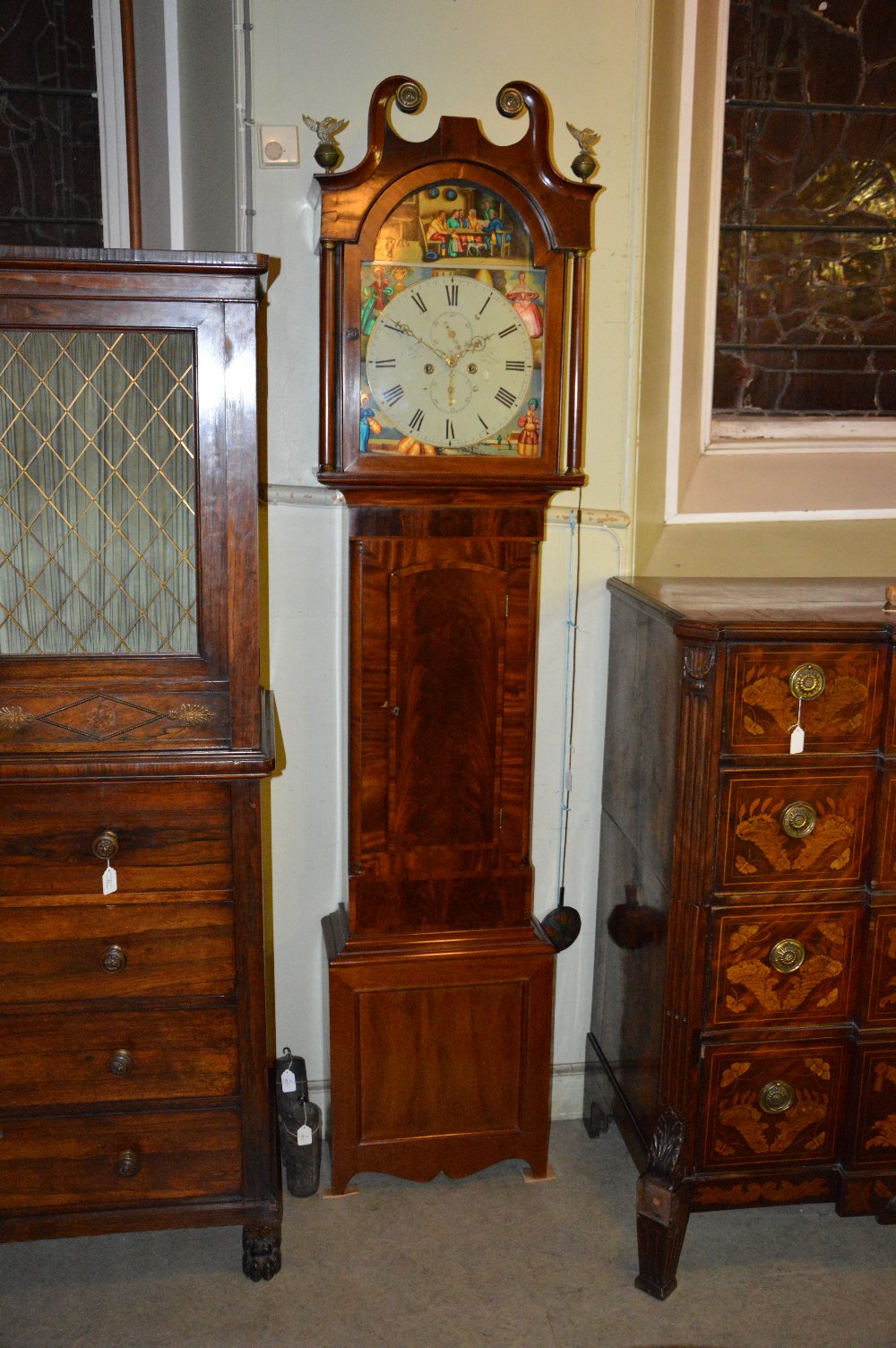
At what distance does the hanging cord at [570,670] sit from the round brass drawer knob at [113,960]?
1.05 metres

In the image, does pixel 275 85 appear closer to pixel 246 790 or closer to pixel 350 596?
pixel 350 596

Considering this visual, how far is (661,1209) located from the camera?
6.90 ft

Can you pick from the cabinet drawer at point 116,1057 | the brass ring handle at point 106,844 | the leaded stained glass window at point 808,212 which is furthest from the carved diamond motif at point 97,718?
the leaded stained glass window at point 808,212

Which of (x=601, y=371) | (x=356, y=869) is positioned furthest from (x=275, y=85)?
(x=356, y=869)

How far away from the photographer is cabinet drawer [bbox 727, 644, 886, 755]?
1980 millimetres

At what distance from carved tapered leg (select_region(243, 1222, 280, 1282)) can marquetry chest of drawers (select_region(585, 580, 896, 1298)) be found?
2.30 feet

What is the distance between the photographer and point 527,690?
7.73ft

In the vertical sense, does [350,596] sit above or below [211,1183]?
above

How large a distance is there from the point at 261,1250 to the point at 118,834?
88cm

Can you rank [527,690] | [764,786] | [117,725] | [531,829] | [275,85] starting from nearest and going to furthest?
[117,725]
[764,786]
[275,85]
[527,690]
[531,829]

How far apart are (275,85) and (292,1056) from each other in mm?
2050

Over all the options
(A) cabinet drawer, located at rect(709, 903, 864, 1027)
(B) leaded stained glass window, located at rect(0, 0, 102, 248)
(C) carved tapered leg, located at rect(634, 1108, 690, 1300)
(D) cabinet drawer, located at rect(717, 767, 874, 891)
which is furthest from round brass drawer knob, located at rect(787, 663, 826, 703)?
(B) leaded stained glass window, located at rect(0, 0, 102, 248)

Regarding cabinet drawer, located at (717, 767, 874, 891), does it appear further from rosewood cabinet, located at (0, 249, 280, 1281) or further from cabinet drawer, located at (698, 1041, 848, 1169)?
rosewood cabinet, located at (0, 249, 280, 1281)

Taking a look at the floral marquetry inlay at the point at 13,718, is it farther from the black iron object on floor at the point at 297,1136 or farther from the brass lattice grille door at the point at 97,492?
the black iron object on floor at the point at 297,1136
